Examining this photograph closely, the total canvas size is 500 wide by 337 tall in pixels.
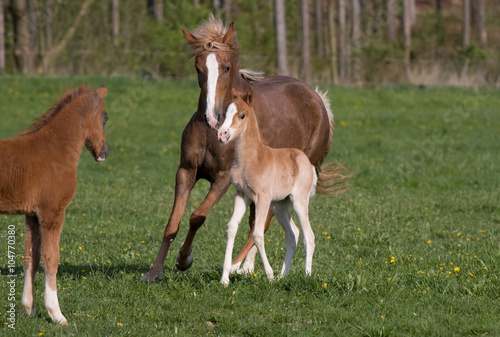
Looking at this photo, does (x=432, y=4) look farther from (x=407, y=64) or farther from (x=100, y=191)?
(x=100, y=191)

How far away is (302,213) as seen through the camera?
6.31 m

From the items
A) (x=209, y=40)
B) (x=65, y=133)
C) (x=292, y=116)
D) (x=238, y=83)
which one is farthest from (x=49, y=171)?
(x=292, y=116)

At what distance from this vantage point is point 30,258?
5.43 metres

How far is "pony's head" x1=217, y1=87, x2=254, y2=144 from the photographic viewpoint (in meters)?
5.69

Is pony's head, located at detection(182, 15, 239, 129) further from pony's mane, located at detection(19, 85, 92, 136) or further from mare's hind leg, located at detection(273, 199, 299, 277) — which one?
pony's mane, located at detection(19, 85, 92, 136)

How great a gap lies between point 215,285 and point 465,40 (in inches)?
1621

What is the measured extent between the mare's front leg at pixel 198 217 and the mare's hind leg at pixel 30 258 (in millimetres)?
1584

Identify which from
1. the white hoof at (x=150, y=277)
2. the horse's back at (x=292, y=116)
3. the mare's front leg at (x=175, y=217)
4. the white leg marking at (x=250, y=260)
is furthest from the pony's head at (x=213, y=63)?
the white leg marking at (x=250, y=260)

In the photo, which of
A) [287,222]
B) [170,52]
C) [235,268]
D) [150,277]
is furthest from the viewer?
[170,52]

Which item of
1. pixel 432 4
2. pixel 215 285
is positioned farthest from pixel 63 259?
pixel 432 4

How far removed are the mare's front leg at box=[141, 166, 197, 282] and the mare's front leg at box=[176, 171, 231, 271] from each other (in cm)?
14

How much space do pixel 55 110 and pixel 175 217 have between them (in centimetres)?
177

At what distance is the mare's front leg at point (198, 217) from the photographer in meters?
6.63

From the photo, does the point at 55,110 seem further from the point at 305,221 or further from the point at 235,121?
the point at 305,221
